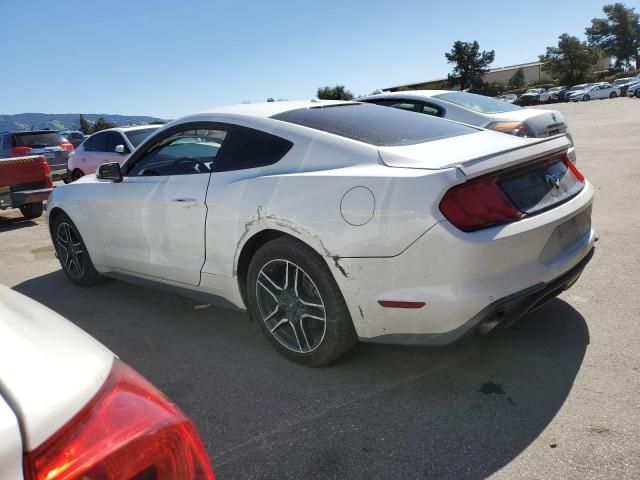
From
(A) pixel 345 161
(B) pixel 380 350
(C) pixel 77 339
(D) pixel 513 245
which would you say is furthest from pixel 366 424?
(C) pixel 77 339

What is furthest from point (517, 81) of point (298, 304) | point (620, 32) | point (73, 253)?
point (298, 304)

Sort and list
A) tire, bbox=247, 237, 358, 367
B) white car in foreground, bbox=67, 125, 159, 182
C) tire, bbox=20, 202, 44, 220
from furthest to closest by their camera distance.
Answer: tire, bbox=20, 202, 44, 220 < white car in foreground, bbox=67, 125, 159, 182 < tire, bbox=247, 237, 358, 367

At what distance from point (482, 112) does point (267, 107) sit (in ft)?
14.1

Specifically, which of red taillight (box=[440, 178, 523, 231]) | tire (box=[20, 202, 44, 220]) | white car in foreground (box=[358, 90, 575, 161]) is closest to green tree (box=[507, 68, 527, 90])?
white car in foreground (box=[358, 90, 575, 161])

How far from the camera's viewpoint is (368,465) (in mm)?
2258

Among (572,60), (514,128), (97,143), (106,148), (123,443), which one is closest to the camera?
(123,443)

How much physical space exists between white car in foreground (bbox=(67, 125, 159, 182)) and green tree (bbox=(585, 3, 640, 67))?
99.4 meters

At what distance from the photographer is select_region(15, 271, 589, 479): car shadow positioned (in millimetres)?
2309

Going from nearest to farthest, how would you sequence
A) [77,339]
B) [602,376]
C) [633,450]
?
[77,339], [633,450], [602,376]

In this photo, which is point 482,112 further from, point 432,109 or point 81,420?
point 81,420

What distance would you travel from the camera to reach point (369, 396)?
2.81 metres

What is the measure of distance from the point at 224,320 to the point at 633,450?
279cm

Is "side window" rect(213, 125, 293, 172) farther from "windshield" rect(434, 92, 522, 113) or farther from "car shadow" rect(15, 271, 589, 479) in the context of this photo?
"windshield" rect(434, 92, 522, 113)

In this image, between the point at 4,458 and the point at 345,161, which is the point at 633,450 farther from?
the point at 4,458
